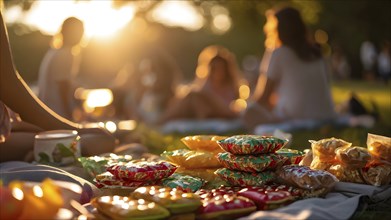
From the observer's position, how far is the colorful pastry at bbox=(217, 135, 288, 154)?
10.4ft

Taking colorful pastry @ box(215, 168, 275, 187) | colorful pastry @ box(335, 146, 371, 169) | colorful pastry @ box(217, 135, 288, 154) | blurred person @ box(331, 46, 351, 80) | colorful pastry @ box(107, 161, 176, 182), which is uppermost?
colorful pastry @ box(217, 135, 288, 154)

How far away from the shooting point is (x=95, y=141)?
4.32m

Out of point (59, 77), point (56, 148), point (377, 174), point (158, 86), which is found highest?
point (59, 77)

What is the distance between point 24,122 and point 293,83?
13.0 ft

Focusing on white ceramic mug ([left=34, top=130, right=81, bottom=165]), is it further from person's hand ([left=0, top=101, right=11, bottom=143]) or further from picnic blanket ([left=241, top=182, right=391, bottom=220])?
picnic blanket ([left=241, top=182, right=391, bottom=220])

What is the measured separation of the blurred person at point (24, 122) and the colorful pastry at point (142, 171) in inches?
36.6

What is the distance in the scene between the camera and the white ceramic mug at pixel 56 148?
13.0ft

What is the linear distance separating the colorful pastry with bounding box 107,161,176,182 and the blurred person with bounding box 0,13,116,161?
0.93 metres

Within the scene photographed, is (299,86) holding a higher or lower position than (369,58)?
higher

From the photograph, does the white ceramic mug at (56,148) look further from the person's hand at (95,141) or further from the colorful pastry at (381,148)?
the colorful pastry at (381,148)

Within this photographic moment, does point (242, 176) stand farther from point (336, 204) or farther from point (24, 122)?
point (24, 122)

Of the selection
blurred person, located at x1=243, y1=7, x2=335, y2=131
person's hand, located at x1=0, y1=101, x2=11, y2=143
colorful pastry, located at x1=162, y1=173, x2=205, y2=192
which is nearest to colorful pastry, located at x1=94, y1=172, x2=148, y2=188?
colorful pastry, located at x1=162, y1=173, x2=205, y2=192

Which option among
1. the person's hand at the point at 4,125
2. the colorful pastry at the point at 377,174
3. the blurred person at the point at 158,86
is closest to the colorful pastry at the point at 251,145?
the colorful pastry at the point at 377,174

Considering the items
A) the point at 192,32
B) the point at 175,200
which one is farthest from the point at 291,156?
the point at 192,32
